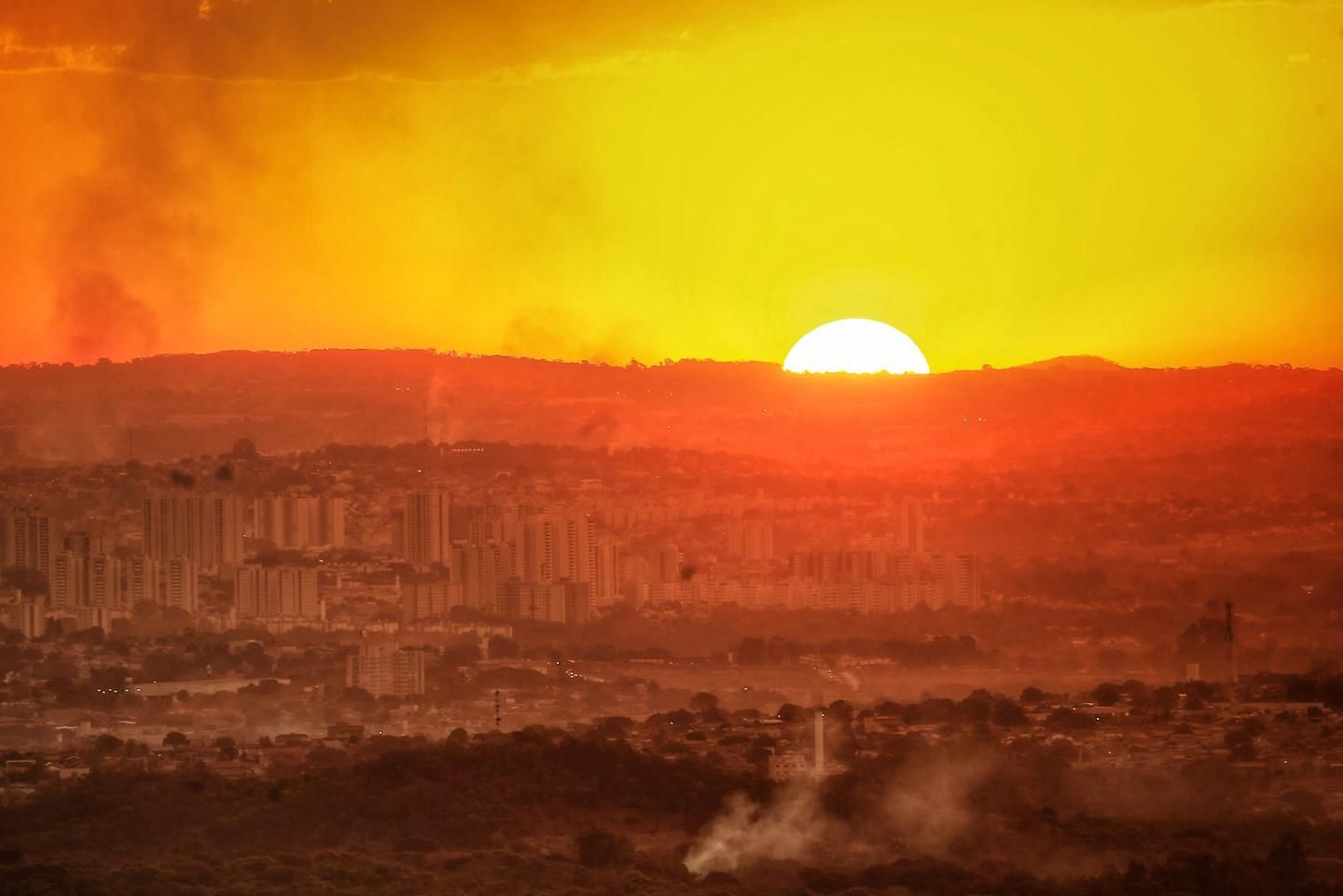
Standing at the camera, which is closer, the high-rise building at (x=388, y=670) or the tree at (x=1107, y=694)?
the tree at (x=1107, y=694)

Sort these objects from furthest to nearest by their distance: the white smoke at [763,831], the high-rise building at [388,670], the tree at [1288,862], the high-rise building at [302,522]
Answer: the high-rise building at [302,522] → the high-rise building at [388,670] → the white smoke at [763,831] → the tree at [1288,862]

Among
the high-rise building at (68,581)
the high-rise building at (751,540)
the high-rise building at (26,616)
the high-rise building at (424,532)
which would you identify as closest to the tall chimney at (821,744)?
the high-rise building at (751,540)

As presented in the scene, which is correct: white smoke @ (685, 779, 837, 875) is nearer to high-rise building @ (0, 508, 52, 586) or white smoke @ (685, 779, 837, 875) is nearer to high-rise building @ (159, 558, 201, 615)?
high-rise building @ (159, 558, 201, 615)

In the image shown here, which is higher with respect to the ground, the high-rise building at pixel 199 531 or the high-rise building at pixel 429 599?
the high-rise building at pixel 199 531

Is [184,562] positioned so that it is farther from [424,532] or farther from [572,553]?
[572,553]

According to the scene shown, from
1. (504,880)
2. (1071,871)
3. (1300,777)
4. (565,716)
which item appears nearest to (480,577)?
(565,716)

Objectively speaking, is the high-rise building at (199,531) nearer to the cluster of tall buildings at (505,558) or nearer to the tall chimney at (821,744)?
the cluster of tall buildings at (505,558)

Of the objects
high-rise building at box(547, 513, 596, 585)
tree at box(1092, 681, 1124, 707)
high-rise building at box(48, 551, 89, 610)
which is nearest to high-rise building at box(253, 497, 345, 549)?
high-rise building at box(48, 551, 89, 610)

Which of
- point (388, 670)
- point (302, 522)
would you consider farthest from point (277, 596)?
point (388, 670)
